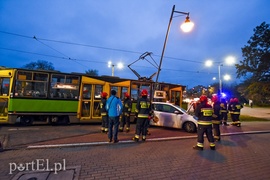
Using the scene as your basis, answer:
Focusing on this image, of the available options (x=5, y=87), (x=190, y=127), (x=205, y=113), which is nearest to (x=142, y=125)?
(x=205, y=113)

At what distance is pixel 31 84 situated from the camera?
1034 cm

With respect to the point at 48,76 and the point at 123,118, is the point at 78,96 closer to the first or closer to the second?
the point at 48,76

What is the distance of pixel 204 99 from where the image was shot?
695cm

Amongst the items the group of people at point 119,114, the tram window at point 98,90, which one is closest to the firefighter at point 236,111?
the group of people at point 119,114

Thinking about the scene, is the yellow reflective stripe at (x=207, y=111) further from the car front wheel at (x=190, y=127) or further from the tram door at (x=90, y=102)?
the tram door at (x=90, y=102)

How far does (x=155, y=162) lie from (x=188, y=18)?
7.70 metres

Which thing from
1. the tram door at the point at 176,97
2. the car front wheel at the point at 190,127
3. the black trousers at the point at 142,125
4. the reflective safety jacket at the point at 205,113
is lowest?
the car front wheel at the point at 190,127

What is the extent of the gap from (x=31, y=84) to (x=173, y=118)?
7.49 metres

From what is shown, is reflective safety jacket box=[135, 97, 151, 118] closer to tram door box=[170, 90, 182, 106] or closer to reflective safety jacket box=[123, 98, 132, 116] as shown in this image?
reflective safety jacket box=[123, 98, 132, 116]

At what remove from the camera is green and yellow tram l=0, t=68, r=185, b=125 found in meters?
10.1

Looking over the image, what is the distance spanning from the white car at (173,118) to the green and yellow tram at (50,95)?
178 centimetres

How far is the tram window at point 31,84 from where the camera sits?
10141 mm

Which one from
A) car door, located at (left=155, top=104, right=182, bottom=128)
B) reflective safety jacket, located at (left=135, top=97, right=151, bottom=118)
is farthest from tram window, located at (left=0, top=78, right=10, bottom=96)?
car door, located at (left=155, top=104, right=182, bottom=128)

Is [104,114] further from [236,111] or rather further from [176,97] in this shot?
[236,111]
